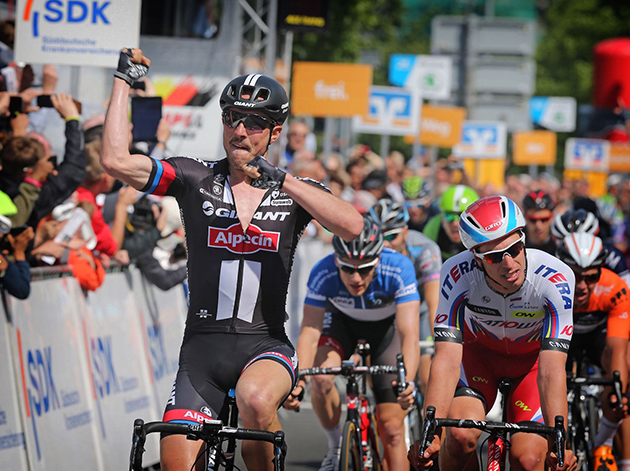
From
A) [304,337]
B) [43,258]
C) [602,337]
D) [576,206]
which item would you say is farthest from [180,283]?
[576,206]

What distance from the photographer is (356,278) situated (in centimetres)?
684

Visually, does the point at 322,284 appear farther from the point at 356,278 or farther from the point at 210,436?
the point at 210,436

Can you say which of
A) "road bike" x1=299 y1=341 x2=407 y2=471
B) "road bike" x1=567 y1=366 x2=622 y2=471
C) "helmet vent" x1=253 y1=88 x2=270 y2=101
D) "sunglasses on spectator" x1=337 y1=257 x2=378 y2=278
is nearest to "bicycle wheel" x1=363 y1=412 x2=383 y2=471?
"road bike" x1=299 y1=341 x2=407 y2=471

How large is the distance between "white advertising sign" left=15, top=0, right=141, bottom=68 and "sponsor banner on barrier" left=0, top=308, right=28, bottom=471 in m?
2.75

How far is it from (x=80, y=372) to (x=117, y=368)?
709 millimetres

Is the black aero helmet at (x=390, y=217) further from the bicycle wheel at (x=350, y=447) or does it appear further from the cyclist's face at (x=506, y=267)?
the cyclist's face at (x=506, y=267)

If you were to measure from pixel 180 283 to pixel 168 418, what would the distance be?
485 centimetres

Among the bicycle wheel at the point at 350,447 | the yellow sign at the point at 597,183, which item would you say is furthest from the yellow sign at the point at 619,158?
the bicycle wheel at the point at 350,447

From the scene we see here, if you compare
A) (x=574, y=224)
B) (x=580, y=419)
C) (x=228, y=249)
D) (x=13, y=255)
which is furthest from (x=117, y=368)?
(x=574, y=224)

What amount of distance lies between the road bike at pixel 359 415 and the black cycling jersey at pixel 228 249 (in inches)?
62.2

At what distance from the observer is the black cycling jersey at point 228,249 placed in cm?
462

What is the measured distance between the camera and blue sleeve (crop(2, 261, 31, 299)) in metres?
6.16

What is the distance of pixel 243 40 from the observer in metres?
14.4

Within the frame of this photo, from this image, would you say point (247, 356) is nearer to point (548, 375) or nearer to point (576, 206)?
point (548, 375)
